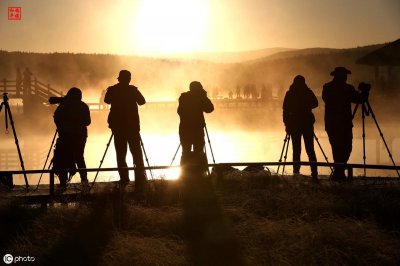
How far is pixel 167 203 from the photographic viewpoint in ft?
27.8

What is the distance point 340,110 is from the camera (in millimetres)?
10609

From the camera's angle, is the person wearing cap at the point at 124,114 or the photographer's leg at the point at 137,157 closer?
the photographer's leg at the point at 137,157

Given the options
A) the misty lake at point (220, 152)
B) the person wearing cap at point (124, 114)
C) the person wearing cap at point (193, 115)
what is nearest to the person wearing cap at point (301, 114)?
the person wearing cap at point (193, 115)

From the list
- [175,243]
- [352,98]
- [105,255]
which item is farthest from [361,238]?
[352,98]

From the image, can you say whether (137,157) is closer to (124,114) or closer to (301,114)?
(124,114)

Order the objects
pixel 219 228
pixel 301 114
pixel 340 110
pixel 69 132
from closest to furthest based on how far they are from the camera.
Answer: pixel 219 228
pixel 69 132
pixel 340 110
pixel 301 114

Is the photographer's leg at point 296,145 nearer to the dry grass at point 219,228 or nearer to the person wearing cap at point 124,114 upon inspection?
the dry grass at point 219,228

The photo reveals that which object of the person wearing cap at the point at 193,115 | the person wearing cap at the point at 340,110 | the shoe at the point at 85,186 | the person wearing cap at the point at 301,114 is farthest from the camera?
the person wearing cap at the point at 301,114

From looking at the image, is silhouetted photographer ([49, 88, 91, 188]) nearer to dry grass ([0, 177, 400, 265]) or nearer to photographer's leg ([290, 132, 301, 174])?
Result: dry grass ([0, 177, 400, 265])

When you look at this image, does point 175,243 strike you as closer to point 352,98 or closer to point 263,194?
point 263,194

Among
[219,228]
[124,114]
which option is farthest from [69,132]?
[219,228]

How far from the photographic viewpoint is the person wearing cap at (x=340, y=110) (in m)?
10.6

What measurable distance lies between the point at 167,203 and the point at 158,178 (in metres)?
1.89

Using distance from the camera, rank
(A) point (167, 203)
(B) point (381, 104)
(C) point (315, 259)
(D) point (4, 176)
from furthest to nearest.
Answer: (B) point (381, 104)
(D) point (4, 176)
(A) point (167, 203)
(C) point (315, 259)
